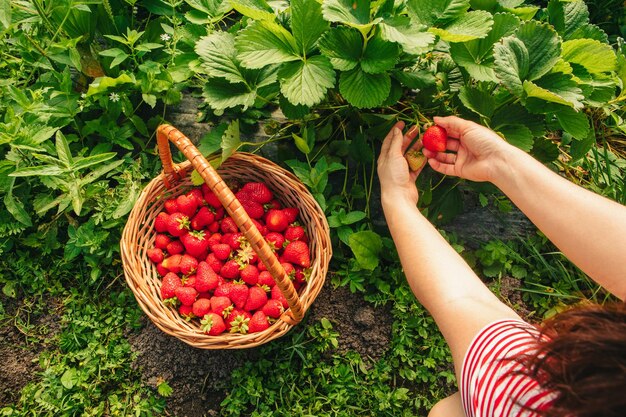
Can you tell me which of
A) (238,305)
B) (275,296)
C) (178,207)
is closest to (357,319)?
(275,296)

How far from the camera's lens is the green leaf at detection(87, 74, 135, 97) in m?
1.55

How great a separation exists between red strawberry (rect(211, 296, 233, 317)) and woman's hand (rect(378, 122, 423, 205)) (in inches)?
23.9

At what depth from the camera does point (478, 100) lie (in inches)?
53.0

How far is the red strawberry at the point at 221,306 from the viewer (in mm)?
1451

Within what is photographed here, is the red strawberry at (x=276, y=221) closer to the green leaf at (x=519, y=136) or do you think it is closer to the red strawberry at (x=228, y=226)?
the red strawberry at (x=228, y=226)

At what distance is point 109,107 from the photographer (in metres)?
1.70

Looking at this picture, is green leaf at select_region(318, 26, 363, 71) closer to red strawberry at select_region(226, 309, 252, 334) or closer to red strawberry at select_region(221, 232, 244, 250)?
red strawberry at select_region(221, 232, 244, 250)

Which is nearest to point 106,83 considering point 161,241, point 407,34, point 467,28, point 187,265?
point 161,241

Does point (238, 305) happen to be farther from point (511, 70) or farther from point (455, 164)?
point (511, 70)

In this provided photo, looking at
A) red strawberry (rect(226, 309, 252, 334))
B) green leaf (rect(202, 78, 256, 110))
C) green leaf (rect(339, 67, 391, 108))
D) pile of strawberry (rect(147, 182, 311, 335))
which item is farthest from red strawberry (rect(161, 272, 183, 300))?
green leaf (rect(339, 67, 391, 108))

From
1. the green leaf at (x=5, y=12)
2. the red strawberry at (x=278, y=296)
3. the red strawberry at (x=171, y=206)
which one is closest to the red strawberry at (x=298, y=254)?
the red strawberry at (x=278, y=296)

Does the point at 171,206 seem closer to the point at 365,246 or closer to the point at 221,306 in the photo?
the point at 221,306

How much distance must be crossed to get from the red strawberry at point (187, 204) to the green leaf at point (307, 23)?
645mm

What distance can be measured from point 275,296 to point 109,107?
951mm
